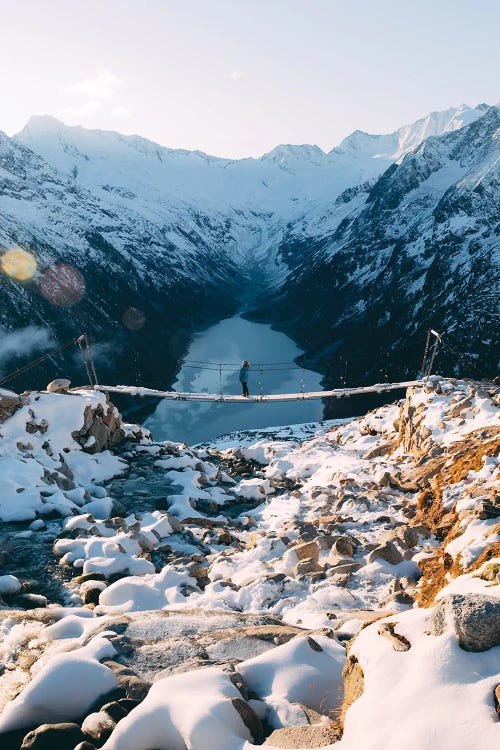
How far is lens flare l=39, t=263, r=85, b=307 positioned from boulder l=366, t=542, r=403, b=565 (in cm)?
12209

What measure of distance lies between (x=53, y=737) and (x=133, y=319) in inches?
5423

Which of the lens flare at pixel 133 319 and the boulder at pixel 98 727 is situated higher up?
the lens flare at pixel 133 319

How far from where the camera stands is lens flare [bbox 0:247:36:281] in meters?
117

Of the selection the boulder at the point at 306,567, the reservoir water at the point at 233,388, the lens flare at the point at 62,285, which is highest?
the lens flare at the point at 62,285

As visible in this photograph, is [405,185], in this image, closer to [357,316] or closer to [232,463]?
[357,316]

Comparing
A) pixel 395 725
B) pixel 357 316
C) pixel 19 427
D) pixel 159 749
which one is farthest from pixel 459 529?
pixel 357 316

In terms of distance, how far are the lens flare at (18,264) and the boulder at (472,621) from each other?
12804cm

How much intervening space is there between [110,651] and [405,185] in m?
176

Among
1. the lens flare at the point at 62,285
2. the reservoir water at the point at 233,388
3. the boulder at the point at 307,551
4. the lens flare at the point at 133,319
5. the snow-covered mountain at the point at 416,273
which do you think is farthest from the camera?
the lens flare at the point at 133,319

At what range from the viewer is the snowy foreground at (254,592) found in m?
4.46

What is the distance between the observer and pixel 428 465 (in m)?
15.4

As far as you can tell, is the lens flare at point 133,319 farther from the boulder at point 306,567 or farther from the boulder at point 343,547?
the boulder at point 306,567

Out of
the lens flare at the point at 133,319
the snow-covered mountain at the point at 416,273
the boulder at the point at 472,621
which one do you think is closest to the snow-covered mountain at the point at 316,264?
the snow-covered mountain at the point at 416,273

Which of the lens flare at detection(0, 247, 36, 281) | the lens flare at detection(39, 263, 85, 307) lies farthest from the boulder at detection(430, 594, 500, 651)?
the lens flare at detection(0, 247, 36, 281)
